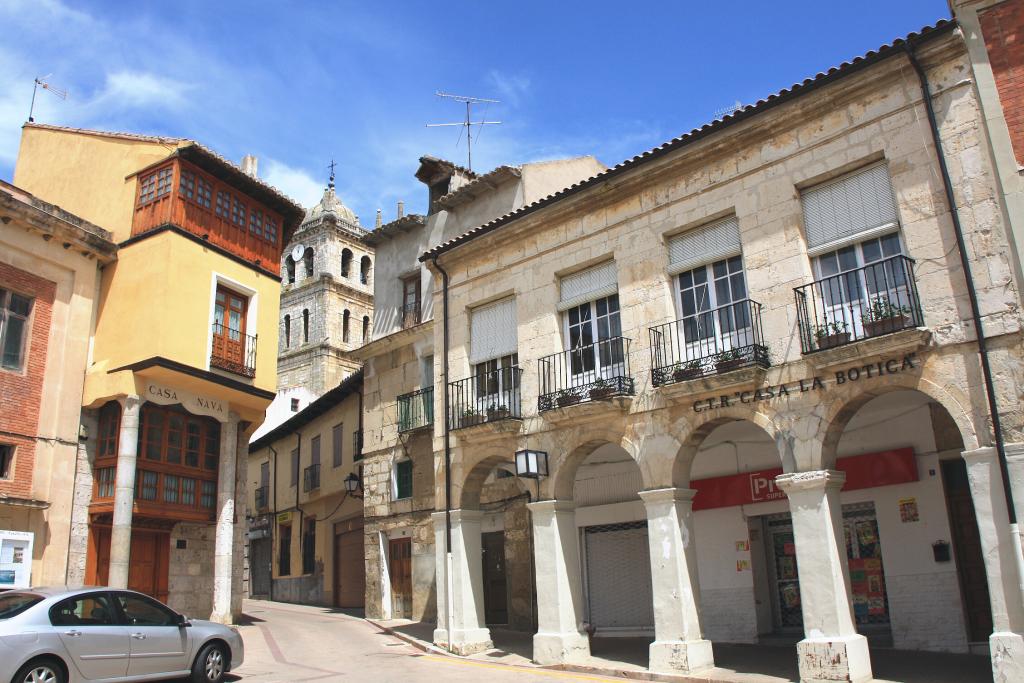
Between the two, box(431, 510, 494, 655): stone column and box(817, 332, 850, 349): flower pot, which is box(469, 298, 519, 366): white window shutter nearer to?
box(431, 510, 494, 655): stone column

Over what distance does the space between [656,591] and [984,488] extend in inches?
193

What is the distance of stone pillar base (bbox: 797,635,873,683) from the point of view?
34.4 ft

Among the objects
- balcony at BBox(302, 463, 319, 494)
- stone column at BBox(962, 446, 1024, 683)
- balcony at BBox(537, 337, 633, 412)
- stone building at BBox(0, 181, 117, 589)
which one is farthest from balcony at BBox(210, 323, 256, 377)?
stone column at BBox(962, 446, 1024, 683)

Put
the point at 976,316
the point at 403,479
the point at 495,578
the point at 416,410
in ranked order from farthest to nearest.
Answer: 1. the point at 403,479
2. the point at 416,410
3. the point at 495,578
4. the point at 976,316

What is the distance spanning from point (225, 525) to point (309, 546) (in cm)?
1113

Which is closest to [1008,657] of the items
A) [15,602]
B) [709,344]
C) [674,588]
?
[674,588]

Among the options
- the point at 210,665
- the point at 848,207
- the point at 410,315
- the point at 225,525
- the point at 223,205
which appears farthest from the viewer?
the point at 410,315

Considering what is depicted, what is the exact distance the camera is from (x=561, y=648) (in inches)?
540

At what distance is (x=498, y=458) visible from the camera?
1591 centimetres

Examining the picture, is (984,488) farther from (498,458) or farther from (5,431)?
(5,431)

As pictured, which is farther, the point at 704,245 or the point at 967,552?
the point at 704,245

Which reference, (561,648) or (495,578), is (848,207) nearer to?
(561,648)

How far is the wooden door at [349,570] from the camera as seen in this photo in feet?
92.0

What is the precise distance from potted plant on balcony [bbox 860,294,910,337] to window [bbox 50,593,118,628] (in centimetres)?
1048
